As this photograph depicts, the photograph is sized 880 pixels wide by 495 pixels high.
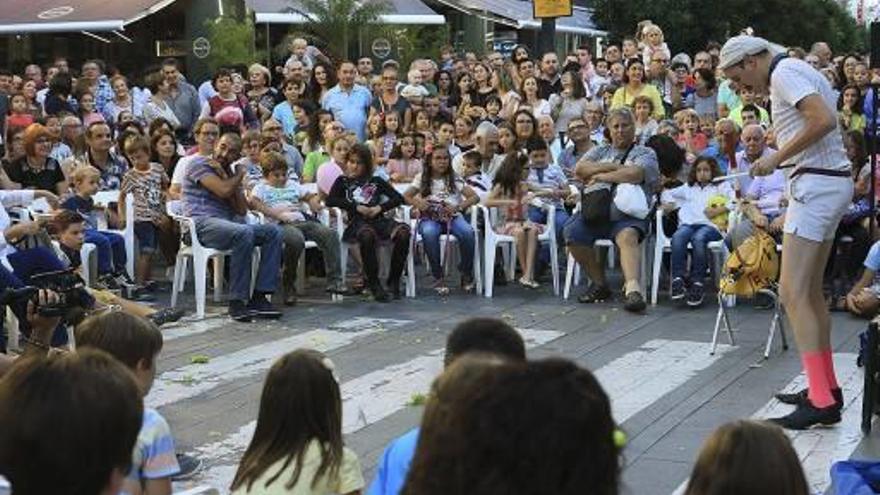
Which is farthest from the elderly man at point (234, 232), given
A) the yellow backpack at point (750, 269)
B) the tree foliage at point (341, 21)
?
the tree foliage at point (341, 21)

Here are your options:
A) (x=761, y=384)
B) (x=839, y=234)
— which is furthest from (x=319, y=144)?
(x=761, y=384)

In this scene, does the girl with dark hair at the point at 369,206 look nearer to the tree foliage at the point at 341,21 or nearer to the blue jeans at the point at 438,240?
the blue jeans at the point at 438,240

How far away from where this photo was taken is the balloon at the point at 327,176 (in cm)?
1163

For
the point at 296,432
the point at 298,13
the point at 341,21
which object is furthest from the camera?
the point at 298,13

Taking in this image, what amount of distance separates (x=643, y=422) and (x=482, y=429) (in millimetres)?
5209

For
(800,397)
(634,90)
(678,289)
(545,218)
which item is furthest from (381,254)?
(800,397)

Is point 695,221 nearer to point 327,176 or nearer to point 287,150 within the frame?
point 327,176

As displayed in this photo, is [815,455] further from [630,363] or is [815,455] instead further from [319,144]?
[319,144]

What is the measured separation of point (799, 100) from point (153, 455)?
3.71 m

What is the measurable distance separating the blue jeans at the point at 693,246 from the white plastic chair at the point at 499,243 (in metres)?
1.13

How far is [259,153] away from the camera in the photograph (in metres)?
11.9

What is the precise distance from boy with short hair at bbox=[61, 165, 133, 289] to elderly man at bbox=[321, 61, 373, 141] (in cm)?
437

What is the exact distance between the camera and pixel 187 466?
19.9 feet

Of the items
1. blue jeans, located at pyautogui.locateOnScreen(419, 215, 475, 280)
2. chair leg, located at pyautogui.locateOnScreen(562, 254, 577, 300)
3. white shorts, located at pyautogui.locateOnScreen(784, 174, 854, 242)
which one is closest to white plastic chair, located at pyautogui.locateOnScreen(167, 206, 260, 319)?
blue jeans, located at pyautogui.locateOnScreen(419, 215, 475, 280)
